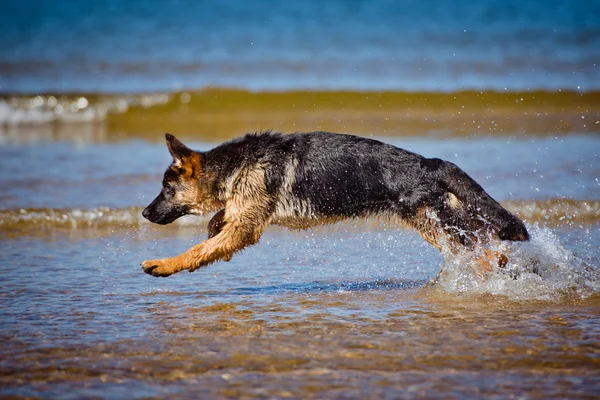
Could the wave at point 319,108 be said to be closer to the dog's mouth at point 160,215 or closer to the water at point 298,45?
the water at point 298,45

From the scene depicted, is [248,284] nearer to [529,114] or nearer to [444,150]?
[444,150]

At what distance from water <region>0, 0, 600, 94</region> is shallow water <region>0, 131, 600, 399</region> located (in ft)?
42.0

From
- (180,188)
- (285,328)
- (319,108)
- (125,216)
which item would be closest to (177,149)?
(180,188)

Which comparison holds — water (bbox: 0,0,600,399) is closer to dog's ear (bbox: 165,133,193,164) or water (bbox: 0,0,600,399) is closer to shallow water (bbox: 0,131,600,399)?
shallow water (bbox: 0,131,600,399)

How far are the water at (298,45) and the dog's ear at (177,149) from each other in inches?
562

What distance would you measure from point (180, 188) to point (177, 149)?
1.14 ft

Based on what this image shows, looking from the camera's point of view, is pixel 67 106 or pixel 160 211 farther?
pixel 67 106

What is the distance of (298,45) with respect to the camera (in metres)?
Answer: 29.0

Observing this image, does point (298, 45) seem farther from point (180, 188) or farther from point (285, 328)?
point (285, 328)

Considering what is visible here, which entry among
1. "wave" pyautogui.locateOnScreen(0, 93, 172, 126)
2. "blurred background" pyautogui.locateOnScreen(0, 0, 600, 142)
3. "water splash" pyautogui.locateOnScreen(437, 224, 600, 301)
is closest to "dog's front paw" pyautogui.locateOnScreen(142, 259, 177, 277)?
"water splash" pyautogui.locateOnScreen(437, 224, 600, 301)

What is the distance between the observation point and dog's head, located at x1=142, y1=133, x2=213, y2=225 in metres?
6.58

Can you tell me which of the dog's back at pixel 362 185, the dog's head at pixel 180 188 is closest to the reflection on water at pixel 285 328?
the dog's back at pixel 362 185

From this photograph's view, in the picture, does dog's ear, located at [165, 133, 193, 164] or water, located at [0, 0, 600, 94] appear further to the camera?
water, located at [0, 0, 600, 94]

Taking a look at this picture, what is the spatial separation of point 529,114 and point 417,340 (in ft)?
43.1
